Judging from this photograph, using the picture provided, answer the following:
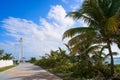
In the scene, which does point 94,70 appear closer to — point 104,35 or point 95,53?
point 95,53

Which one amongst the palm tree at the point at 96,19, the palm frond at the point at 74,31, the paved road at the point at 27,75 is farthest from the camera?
the paved road at the point at 27,75

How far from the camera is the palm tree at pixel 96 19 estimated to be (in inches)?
560

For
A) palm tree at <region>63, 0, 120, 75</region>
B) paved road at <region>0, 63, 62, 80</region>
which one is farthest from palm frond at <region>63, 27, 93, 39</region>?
paved road at <region>0, 63, 62, 80</region>

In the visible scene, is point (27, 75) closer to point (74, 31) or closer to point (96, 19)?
point (74, 31)

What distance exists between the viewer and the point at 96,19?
14.7 m

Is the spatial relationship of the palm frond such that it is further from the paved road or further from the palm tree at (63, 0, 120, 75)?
the paved road

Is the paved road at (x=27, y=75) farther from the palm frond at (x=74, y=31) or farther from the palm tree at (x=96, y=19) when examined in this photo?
the palm tree at (x=96, y=19)

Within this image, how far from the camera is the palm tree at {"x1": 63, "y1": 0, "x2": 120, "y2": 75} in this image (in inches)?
560

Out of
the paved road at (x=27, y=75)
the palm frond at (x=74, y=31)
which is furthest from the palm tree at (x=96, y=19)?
the paved road at (x=27, y=75)

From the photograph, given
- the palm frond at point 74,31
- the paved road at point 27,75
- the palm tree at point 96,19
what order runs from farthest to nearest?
the paved road at point 27,75 < the palm frond at point 74,31 < the palm tree at point 96,19

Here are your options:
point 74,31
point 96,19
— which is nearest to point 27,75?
point 74,31

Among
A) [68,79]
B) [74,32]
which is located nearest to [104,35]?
[74,32]

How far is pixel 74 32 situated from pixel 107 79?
393 cm

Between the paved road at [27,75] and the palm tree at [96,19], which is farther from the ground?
the palm tree at [96,19]
